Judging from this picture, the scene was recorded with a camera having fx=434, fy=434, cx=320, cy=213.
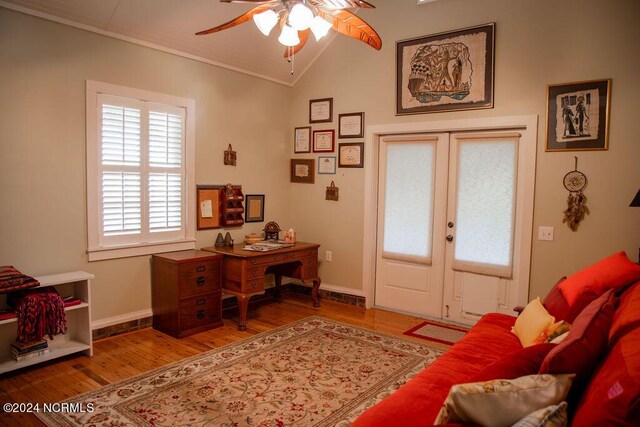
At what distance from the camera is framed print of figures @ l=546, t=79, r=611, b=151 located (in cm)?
357

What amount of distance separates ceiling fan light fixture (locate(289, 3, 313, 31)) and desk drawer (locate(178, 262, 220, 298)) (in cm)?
247

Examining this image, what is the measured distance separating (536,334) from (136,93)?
12.2 feet

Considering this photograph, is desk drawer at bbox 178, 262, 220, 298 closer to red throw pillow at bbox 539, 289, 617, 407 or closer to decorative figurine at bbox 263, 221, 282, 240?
decorative figurine at bbox 263, 221, 282, 240

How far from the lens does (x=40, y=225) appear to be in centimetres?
342

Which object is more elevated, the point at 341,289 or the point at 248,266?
the point at 248,266

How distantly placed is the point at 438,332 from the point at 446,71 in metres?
2.58

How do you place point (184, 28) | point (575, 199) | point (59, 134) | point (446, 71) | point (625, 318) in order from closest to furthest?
point (625, 318) < point (59, 134) < point (575, 199) < point (184, 28) < point (446, 71)

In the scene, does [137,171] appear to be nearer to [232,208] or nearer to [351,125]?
[232,208]

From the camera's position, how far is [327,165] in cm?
526

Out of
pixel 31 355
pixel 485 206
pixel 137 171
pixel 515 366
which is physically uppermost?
pixel 137 171

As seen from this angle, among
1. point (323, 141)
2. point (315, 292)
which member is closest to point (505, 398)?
point (315, 292)

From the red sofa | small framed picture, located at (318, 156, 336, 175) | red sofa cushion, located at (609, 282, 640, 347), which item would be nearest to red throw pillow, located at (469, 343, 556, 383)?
the red sofa

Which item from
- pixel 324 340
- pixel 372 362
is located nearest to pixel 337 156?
pixel 324 340

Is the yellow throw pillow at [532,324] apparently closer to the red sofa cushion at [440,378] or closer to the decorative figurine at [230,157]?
the red sofa cushion at [440,378]
